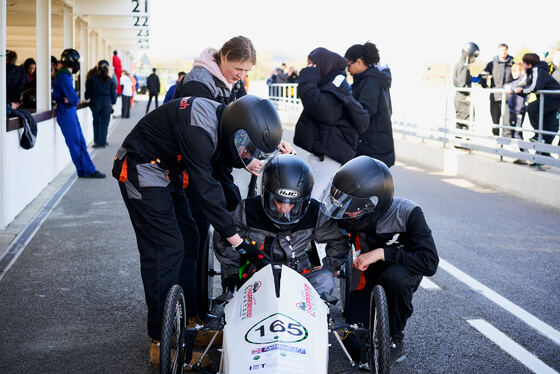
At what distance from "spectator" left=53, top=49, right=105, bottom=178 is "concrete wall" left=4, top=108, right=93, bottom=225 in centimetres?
24

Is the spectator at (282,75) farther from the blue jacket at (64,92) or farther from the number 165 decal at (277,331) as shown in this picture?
the number 165 decal at (277,331)

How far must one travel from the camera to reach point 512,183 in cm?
1222

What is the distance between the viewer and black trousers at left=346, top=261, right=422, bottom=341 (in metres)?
4.46

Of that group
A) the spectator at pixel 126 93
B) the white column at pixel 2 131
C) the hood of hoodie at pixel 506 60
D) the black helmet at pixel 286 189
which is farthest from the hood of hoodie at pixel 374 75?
the spectator at pixel 126 93

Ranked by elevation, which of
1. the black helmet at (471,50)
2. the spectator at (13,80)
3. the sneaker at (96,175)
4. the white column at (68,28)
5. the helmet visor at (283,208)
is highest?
the white column at (68,28)

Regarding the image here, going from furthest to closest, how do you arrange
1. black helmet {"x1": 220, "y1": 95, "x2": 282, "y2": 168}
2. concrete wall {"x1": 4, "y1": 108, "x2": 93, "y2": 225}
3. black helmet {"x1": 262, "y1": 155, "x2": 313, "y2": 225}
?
1. concrete wall {"x1": 4, "y1": 108, "x2": 93, "y2": 225}
2. black helmet {"x1": 262, "y1": 155, "x2": 313, "y2": 225}
3. black helmet {"x1": 220, "y1": 95, "x2": 282, "y2": 168}

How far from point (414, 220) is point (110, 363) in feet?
6.72

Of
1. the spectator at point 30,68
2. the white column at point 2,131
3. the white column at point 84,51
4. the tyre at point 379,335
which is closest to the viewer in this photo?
the tyre at point 379,335

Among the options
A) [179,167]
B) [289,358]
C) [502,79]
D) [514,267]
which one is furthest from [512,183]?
[289,358]

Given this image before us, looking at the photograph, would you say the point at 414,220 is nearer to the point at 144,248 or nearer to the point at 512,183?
the point at 144,248

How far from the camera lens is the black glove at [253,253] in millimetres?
4160

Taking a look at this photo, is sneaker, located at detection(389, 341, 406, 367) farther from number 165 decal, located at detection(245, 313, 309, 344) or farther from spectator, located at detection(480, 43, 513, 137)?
spectator, located at detection(480, 43, 513, 137)

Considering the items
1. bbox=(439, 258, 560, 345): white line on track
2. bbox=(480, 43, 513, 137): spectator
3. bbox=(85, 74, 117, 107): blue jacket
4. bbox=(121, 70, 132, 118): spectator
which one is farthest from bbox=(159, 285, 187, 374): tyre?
bbox=(121, 70, 132, 118): spectator

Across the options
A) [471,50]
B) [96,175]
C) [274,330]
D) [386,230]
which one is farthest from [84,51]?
[274,330]
